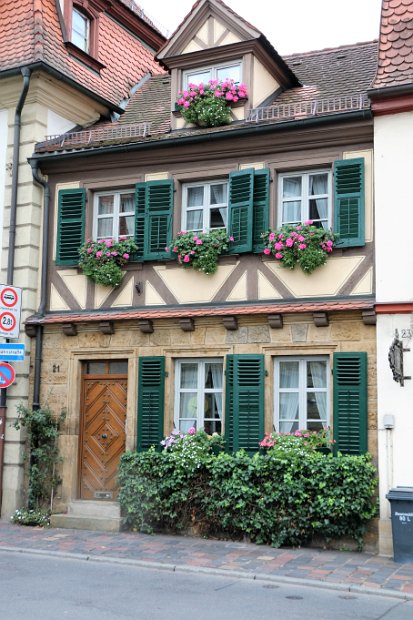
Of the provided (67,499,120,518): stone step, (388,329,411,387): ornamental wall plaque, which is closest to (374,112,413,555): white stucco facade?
(388,329,411,387): ornamental wall plaque

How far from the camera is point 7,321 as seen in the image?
544 inches

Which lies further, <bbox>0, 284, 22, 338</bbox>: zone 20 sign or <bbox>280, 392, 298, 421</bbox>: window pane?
<bbox>0, 284, 22, 338</bbox>: zone 20 sign

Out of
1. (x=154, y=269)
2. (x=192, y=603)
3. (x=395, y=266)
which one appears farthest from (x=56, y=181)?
(x=192, y=603)

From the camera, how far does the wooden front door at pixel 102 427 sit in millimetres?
13828

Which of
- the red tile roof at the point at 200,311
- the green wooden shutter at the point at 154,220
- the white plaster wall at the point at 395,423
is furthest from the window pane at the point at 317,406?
the green wooden shutter at the point at 154,220

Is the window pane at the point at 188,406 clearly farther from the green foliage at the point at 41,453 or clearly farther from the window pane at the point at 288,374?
the green foliage at the point at 41,453

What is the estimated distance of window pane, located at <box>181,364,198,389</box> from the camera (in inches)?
528

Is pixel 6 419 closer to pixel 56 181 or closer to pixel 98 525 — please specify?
pixel 98 525

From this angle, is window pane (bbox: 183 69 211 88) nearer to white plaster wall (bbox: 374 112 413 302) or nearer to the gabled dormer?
the gabled dormer

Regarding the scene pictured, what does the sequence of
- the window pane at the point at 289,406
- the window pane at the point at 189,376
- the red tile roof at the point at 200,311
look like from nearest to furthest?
the red tile roof at the point at 200,311
the window pane at the point at 289,406
the window pane at the point at 189,376

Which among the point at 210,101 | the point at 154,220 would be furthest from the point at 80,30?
the point at 154,220

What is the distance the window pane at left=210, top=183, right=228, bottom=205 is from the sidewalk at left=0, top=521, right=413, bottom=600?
17.2 feet

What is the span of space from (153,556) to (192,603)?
8.41 feet

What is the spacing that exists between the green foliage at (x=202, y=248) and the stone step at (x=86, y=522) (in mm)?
4111
